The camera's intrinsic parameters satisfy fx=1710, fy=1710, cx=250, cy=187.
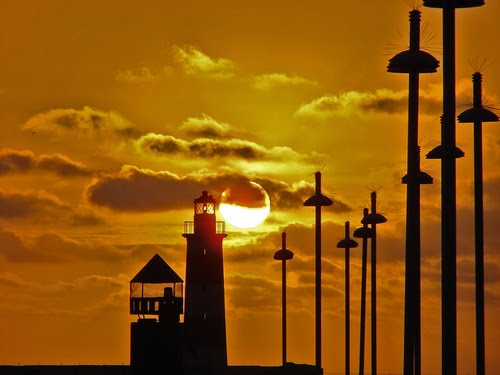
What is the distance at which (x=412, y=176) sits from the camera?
73812 millimetres

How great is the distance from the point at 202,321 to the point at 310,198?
36.8ft

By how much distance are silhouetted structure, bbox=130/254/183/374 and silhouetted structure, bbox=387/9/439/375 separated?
10.7 meters

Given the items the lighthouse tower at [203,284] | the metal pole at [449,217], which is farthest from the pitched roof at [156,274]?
the metal pole at [449,217]

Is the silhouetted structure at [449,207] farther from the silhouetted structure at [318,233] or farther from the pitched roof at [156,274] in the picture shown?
the silhouetted structure at [318,233]

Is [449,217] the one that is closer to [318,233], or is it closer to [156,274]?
[156,274]

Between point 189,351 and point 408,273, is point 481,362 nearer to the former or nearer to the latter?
point 408,273

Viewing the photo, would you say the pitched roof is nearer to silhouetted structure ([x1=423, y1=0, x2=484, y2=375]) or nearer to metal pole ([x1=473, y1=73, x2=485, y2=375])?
metal pole ([x1=473, y1=73, x2=485, y2=375])

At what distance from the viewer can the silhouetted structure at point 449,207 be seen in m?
62.6

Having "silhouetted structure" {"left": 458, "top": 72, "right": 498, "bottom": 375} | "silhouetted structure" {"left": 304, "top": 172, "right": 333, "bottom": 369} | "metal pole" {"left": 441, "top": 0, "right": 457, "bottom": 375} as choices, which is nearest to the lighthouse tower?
"silhouetted structure" {"left": 304, "top": 172, "right": 333, "bottom": 369}

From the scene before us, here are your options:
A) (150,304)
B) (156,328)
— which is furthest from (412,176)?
(150,304)

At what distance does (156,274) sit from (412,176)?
1745 cm

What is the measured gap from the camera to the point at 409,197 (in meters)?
73.7

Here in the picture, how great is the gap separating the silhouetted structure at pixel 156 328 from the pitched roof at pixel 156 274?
19 centimetres

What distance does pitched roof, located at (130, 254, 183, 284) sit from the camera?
85.3 metres
